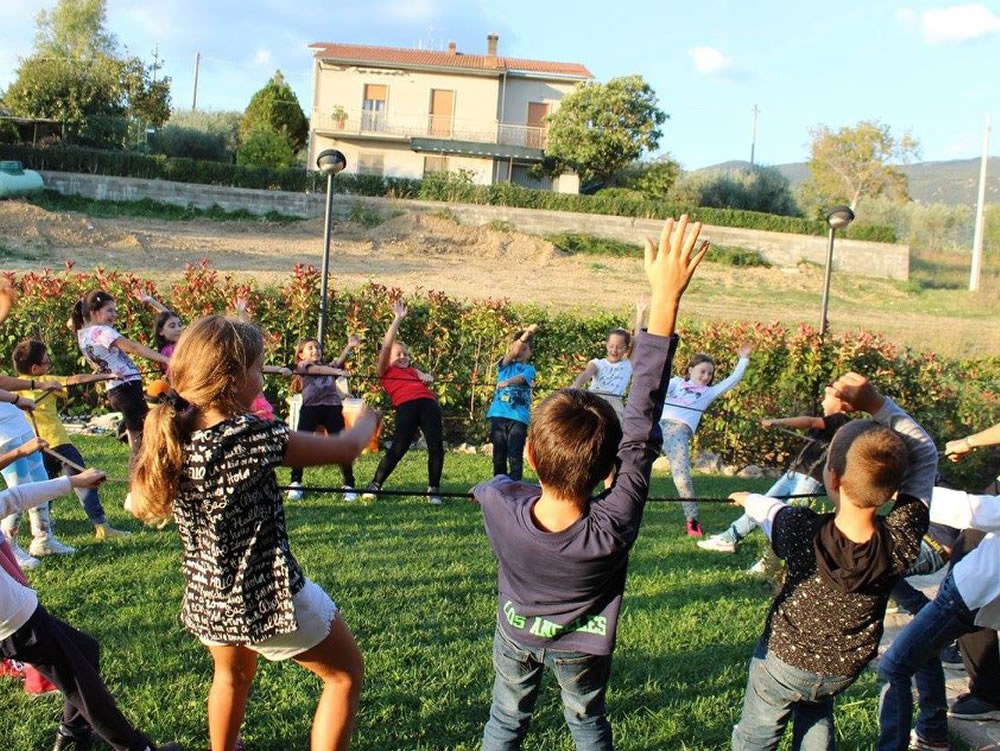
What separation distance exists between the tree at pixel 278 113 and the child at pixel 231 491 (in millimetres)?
39758

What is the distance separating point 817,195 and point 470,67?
18022 mm

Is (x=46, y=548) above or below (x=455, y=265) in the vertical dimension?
below

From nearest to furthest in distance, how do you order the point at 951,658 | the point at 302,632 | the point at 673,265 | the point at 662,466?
the point at 673,265 → the point at 302,632 → the point at 951,658 → the point at 662,466

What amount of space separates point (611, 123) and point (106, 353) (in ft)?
108

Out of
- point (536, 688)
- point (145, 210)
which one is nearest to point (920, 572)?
point (536, 688)

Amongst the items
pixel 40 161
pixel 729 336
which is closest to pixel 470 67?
pixel 40 161

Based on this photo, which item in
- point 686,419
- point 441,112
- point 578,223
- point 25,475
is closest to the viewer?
point 25,475

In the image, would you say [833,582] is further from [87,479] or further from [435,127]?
[435,127]

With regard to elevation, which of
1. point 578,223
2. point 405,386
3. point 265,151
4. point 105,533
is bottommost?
point 105,533

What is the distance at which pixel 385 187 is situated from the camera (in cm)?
3475

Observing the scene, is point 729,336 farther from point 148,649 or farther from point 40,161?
point 40,161

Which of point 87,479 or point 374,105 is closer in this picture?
point 87,479

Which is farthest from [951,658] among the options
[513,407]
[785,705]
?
[513,407]

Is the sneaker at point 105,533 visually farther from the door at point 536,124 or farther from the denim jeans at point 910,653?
the door at point 536,124
